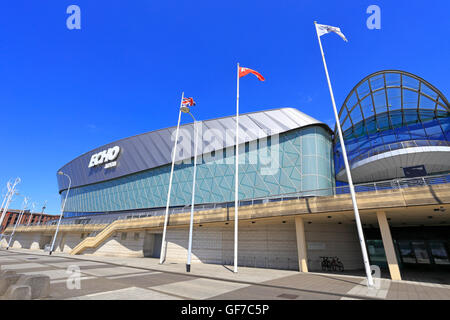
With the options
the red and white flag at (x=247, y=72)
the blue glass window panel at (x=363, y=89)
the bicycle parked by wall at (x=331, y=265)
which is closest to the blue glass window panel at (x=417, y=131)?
the blue glass window panel at (x=363, y=89)

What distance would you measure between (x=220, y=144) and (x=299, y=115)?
12.2m

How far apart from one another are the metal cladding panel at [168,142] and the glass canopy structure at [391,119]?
8.53 m

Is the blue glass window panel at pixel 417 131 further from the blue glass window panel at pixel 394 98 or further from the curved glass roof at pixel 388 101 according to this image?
the blue glass window panel at pixel 394 98

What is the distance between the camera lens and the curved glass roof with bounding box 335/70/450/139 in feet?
92.0

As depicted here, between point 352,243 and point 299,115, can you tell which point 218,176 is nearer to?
point 299,115

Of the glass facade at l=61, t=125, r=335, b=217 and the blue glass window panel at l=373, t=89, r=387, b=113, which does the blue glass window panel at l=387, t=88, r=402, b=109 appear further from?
the glass facade at l=61, t=125, r=335, b=217

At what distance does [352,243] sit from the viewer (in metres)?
21.3

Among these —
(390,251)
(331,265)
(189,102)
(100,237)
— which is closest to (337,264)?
(331,265)

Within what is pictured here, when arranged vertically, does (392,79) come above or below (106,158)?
above

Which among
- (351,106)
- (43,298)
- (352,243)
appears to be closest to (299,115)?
(351,106)

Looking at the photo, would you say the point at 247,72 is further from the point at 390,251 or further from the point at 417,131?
the point at 417,131

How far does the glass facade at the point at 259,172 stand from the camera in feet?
86.8

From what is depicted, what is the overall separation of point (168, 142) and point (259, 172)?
19714 mm

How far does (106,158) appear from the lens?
4962 cm
